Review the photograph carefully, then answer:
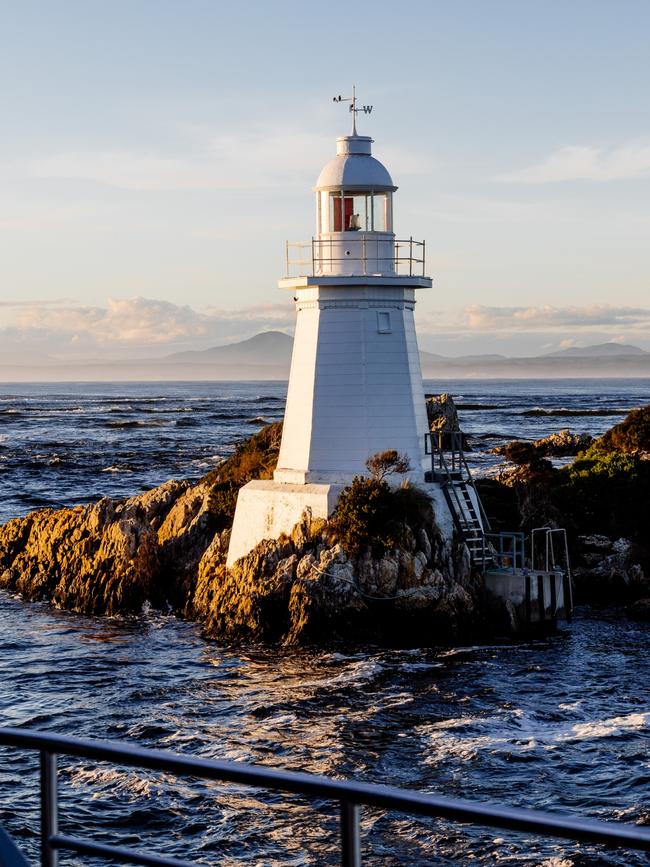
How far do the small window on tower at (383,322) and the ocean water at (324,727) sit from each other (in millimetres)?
7230

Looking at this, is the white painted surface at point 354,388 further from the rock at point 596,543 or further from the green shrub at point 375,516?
the rock at point 596,543

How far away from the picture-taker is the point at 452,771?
1608 centimetres

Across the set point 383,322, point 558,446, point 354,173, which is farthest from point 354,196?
point 558,446

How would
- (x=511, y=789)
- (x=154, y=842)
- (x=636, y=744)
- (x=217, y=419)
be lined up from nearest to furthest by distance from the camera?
(x=154, y=842) < (x=511, y=789) < (x=636, y=744) < (x=217, y=419)

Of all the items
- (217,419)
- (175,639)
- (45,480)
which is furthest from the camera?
(217,419)

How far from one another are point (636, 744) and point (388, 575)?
731cm

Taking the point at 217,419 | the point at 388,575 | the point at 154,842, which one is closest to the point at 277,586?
the point at 388,575

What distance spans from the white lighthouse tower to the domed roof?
0.07 feet

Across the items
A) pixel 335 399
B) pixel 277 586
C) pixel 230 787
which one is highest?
pixel 335 399

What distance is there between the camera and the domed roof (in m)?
26.2

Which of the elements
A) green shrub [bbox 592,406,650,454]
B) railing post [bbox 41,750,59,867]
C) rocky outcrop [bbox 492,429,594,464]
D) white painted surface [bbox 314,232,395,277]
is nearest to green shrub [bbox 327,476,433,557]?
white painted surface [bbox 314,232,395,277]

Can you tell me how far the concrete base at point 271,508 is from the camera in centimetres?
2486

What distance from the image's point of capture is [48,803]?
330cm

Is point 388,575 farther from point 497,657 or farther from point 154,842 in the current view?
point 154,842
